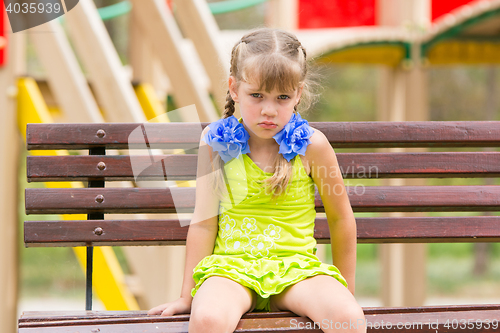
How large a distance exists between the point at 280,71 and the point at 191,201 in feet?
2.17

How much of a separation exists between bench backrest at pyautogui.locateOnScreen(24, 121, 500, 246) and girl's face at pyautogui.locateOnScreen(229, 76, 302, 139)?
1.17ft

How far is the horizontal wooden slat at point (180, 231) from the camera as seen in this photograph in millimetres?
2172

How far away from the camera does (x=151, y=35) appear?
11.0ft

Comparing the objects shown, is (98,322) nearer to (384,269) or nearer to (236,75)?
(236,75)

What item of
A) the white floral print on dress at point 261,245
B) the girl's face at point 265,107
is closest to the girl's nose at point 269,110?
the girl's face at point 265,107

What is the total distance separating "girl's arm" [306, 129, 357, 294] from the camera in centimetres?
196

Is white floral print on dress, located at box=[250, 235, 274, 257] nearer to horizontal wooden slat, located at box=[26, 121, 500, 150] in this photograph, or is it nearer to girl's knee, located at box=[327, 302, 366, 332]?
girl's knee, located at box=[327, 302, 366, 332]

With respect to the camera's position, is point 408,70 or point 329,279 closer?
point 329,279

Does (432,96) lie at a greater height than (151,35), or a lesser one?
greater

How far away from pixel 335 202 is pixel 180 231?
2.04ft

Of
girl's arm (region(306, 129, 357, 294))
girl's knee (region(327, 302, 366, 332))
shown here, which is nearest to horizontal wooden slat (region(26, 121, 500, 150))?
girl's arm (region(306, 129, 357, 294))

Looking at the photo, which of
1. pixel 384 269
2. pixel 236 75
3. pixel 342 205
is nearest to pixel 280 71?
pixel 236 75

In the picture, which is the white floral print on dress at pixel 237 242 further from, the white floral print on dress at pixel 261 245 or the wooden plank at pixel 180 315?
the wooden plank at pixel 180 315

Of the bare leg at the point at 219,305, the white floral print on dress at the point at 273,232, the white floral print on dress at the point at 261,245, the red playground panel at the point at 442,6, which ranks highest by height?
the red playground panel at the point at 442,6
